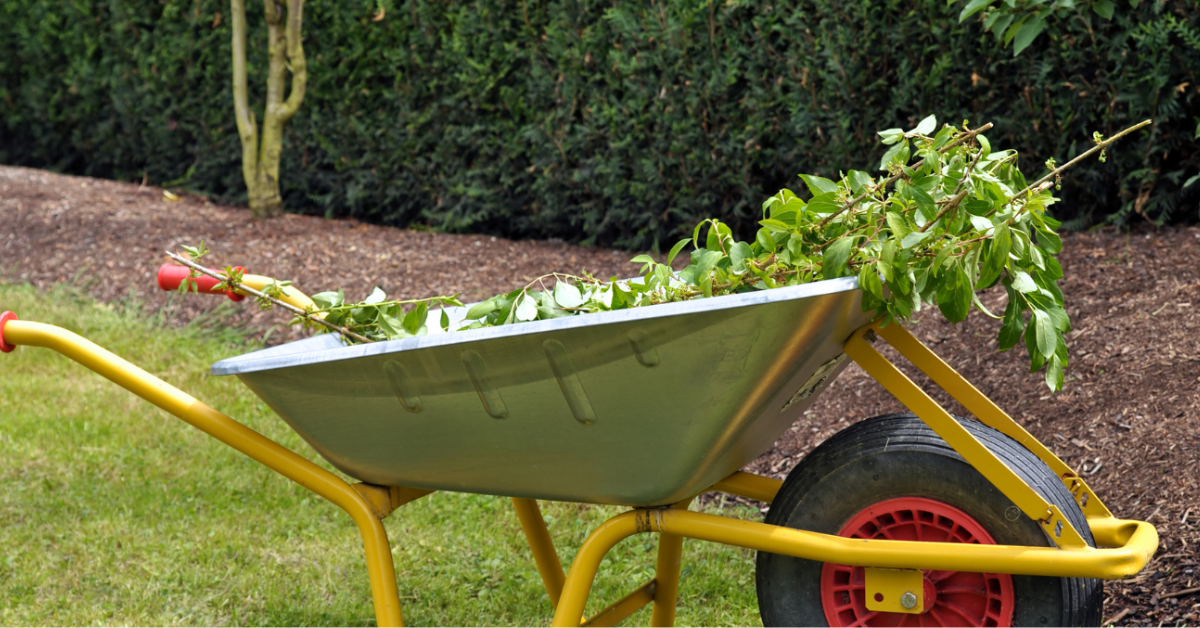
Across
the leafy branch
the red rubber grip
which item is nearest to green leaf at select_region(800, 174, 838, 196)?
the leafy branch

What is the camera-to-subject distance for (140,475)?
3.35m

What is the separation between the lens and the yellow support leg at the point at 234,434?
179cm

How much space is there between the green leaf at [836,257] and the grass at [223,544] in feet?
4.19

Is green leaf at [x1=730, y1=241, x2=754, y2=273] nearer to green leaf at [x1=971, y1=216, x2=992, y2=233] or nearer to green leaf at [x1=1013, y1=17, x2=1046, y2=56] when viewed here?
green leaf at [x1=971, y1=216, x2=992, y2=233]

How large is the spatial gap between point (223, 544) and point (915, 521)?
7.02 feet

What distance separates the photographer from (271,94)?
5.43m

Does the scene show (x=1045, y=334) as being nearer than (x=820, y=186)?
Yes

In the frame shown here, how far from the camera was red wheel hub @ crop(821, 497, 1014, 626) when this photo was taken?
5.12ft

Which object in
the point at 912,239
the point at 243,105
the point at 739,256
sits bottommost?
the point at 243,105

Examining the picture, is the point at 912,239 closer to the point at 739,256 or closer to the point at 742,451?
the point at 739,256

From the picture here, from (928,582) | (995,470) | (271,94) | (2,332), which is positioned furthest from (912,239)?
(271,94)

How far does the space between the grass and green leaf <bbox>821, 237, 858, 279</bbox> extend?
128cm

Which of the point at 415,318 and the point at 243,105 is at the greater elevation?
the point at 415,318

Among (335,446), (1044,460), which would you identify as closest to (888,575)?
(1044,460)
